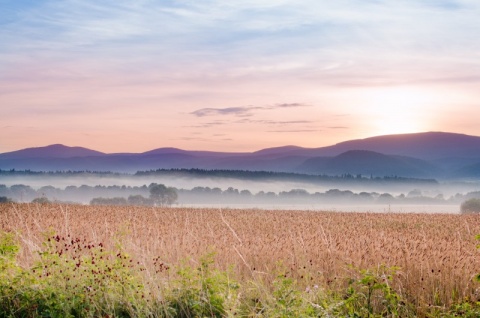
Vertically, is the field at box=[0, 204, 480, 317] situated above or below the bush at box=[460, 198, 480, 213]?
below

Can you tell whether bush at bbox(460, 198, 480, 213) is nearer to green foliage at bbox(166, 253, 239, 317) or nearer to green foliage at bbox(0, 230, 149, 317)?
green foliage at bbox(166, 253, 239, 317)

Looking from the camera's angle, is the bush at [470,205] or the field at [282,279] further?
the bush at [470,205]

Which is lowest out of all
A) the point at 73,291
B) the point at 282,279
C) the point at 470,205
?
the point at 73,291

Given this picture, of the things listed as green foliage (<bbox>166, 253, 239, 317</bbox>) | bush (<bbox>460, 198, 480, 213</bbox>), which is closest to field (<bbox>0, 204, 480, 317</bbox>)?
green foliage (<bbox>166, 253, 239, 317</bbox>)

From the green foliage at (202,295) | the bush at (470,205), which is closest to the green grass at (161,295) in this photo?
the green foliage at (202,295)

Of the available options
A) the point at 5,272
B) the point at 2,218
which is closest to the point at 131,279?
the point at 5,272

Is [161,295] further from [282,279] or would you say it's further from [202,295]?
[282,279]

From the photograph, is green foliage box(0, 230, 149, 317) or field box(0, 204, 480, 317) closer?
field box(0, 204, 480, 317)

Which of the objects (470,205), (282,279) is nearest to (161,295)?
(282,279)

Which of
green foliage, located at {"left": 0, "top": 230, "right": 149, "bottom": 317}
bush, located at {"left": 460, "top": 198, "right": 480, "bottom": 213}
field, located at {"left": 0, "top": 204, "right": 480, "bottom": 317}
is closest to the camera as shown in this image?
field, located at {"left": 0, "top": 204, "right": 480, "bottom": 317}

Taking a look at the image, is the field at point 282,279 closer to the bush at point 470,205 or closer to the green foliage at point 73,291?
the green foliage at point 73,291

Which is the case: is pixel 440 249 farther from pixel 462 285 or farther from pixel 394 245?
pixel 462 285

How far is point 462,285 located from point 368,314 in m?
2.47

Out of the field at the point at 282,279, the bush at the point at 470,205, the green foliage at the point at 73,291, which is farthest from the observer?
the bush at the point at 470,205
